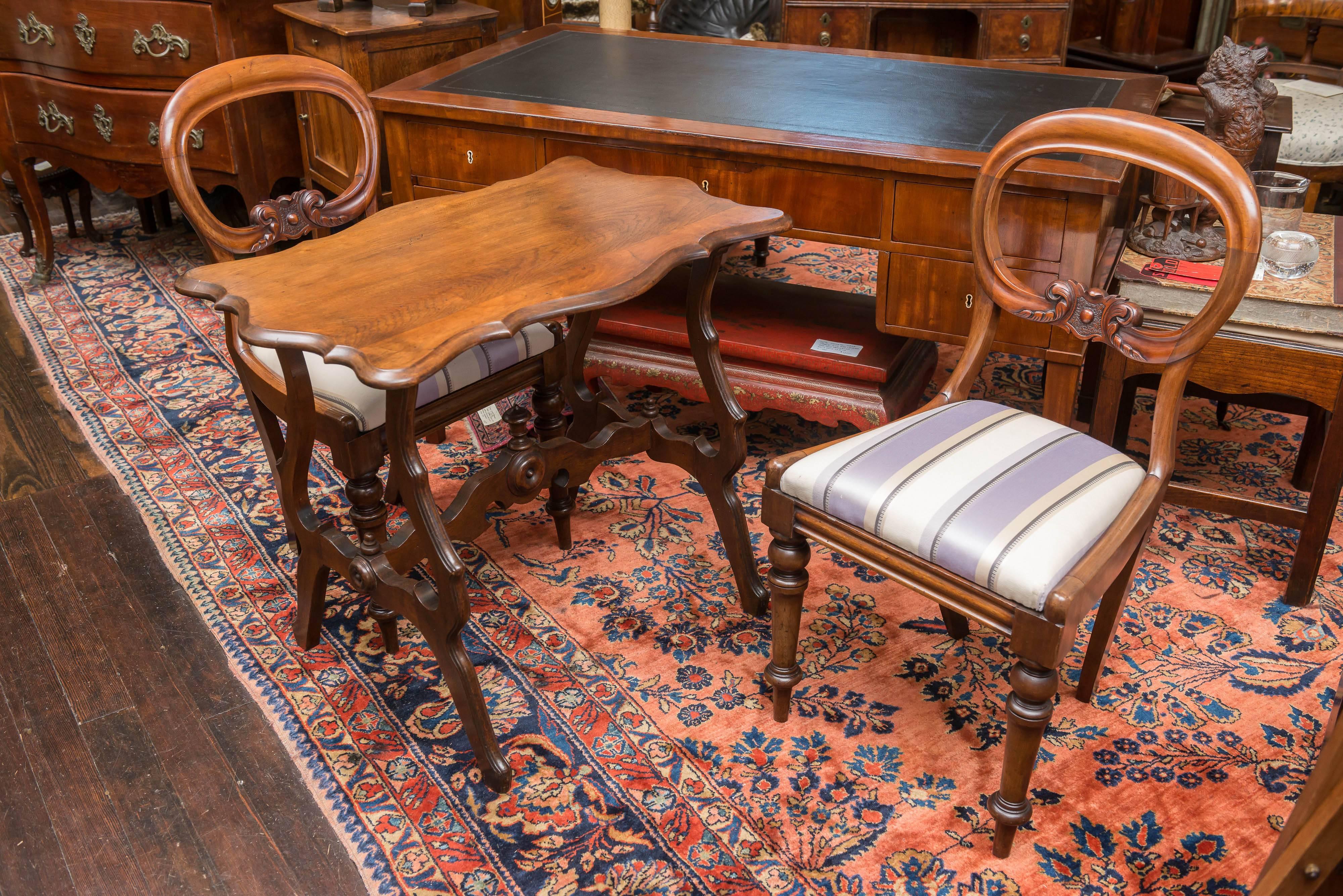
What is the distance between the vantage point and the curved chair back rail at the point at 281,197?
2.26m

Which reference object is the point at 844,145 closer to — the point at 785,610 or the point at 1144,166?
the point at 1144,166

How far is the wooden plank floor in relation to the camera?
75.6 inches

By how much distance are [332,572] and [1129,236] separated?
6.64 ft

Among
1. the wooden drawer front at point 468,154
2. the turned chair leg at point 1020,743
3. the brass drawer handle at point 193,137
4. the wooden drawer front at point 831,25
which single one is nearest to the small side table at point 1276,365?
the turned chair leg at point 1020,743

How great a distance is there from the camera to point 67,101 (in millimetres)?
3924

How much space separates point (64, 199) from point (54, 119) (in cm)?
67

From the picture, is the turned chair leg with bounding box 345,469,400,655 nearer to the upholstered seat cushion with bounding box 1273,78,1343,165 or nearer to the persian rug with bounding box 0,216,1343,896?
the persian rug with bounding box 0,216,1343,896

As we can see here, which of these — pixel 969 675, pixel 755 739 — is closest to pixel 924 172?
pixel 969 675

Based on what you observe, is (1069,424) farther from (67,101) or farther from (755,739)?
(67,101)

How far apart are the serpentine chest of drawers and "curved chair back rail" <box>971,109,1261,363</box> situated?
2674mm

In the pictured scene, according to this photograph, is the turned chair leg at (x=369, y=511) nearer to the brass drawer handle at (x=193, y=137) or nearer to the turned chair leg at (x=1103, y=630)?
the turned chair leg at (x=1103, y=630)

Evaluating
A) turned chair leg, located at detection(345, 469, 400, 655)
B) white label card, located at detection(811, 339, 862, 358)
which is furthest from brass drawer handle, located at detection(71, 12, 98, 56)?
white label card, located at detection(811, 339, 862, 358)

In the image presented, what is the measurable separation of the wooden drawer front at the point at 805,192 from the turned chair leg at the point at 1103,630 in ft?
3.12

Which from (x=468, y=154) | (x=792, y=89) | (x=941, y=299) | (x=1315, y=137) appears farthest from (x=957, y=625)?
(x=1315, y=137)
